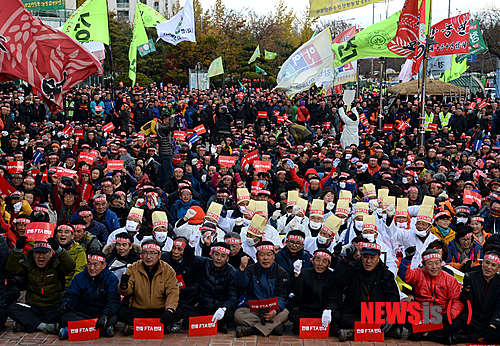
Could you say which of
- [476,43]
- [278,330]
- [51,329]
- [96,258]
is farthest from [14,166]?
[476,43]

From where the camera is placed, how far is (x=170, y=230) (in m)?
9.24

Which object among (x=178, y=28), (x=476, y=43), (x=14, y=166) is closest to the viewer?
(x=14, y=166)

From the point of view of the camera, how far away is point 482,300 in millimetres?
6812

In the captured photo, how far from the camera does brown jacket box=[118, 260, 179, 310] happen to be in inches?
284

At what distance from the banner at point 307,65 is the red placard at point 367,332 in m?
9.79

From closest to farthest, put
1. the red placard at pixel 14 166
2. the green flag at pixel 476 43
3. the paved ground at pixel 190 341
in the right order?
the paved ground at pixel 190 341, the red placard at pixel 14 166, the green flag at pixel 476 43

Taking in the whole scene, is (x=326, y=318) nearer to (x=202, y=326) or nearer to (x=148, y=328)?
(x=202, y=326)

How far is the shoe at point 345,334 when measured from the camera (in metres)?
6.91

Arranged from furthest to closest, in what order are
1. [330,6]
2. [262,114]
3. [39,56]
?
[262,114]
[330,6]
[39,56]

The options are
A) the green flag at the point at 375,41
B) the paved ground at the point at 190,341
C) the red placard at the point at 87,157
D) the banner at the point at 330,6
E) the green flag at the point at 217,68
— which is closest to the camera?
the paved ground at the point at 190,341

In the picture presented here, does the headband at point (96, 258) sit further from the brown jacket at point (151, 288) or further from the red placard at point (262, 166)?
the red placard at point (262, 166)

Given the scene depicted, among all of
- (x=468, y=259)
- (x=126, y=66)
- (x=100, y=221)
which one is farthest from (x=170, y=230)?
(x=126, y=66)

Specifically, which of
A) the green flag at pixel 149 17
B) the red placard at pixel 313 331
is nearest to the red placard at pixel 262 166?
the red placard at pixel 313 331

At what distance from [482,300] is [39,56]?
7.36 m
